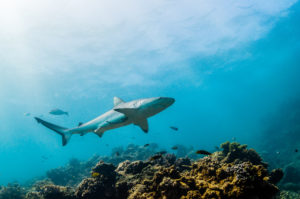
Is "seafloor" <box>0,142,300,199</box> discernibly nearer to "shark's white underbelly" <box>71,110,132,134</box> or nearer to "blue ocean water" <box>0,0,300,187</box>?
"shark's white underbelly" <box>71,110,132,134</box>

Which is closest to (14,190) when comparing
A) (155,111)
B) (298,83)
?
(155,111)

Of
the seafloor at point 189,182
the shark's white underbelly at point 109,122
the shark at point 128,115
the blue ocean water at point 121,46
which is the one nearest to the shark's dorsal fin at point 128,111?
the shark at point 128,115

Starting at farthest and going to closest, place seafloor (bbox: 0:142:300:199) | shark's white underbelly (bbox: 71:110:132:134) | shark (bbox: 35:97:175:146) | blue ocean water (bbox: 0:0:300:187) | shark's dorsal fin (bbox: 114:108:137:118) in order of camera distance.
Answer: blue ocean water (bbox: 0:0:300:187) < shark's white underbelly (bbox: 71:110:132:134) < shark's dorsal fin (bbox: 114:108:137:118) < shark (bbox: 35:97:175:146) < seafloor (bbox: 0:142:300:199)

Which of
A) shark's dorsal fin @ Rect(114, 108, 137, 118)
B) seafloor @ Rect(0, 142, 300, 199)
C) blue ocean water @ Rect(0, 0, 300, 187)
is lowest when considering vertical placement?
seafloor @ Rect(0, 142, 300, 199)

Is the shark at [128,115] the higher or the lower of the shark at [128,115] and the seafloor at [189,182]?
the higher

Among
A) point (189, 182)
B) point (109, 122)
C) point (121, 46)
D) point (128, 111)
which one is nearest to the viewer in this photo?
point (189, 182)

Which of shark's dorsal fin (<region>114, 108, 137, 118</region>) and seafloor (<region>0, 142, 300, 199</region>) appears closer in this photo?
seafloor (<region>0, 142, 300, 199</region>)

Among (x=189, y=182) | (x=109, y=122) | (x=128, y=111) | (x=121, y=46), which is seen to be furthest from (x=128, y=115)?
(x=121, y=46)

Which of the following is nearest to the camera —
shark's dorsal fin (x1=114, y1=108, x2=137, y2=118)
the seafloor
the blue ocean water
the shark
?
the seafloor

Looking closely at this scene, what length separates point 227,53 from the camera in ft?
141

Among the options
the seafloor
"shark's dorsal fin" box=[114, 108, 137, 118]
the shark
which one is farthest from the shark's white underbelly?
the seafloor

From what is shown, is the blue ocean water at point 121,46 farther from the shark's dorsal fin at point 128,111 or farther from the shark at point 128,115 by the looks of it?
the shark's dorsal fin at point 128,111

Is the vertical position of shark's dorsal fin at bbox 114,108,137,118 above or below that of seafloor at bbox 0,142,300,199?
above

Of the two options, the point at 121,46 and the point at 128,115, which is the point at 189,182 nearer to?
the point at 128,115
